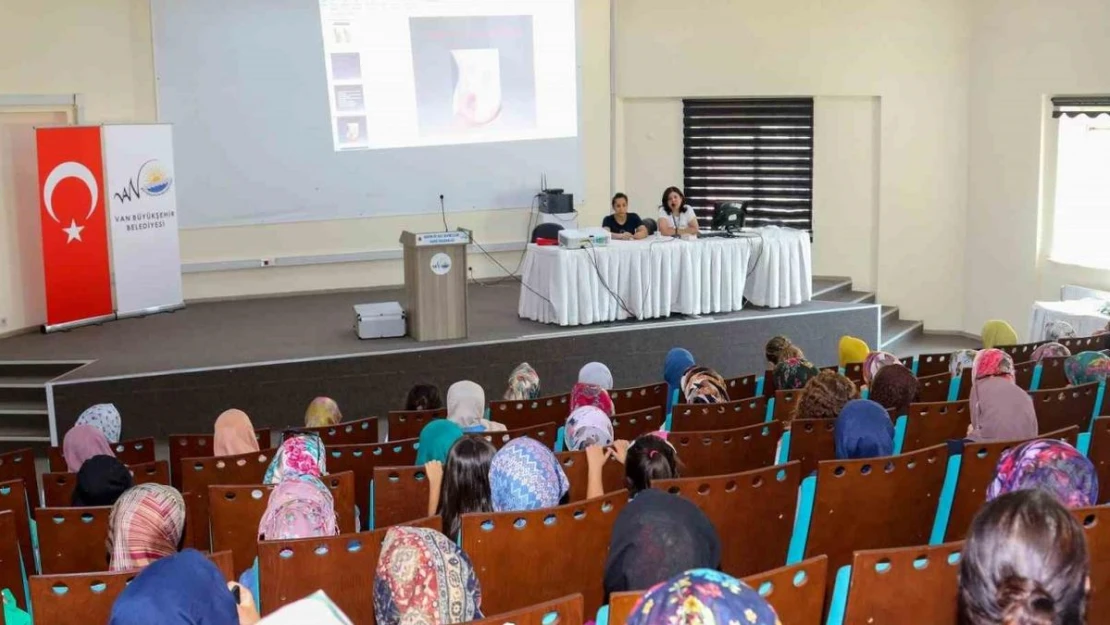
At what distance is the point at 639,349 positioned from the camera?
10164mm

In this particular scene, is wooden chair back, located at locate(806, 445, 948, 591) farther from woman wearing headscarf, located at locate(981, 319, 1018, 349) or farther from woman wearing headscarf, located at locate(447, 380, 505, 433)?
woman wearing headscarf, located at locate(981, 319, 1018, 349)

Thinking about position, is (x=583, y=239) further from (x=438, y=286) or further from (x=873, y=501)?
(x=873, y=501)

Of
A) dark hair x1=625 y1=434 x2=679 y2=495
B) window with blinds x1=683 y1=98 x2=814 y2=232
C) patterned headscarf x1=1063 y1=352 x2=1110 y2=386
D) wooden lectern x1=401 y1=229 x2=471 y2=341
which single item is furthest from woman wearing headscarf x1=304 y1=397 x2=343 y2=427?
window with blinds x1=683 y1=98 x2=814 y2=232

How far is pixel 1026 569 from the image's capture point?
76.7 inches

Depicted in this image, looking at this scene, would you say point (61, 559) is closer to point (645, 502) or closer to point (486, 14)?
point (645, 502)

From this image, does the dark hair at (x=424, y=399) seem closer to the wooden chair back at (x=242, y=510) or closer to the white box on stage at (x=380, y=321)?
the wooden chair back at (x=242, y=510)

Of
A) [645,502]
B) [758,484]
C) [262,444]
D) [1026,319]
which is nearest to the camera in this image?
[645,502]

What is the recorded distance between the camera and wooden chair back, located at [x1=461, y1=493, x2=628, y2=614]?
355 cm

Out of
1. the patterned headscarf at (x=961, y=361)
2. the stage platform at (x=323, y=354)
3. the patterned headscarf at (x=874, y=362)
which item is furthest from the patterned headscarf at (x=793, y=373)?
the stage platform at (x=323, y=354)

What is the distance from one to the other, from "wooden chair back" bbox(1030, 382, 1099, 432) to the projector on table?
4.93 metres

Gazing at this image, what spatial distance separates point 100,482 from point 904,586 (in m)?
3.11

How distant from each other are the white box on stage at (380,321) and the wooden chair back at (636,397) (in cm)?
350

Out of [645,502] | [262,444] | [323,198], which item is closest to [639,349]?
[323,198]

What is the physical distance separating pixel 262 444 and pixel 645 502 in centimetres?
363
